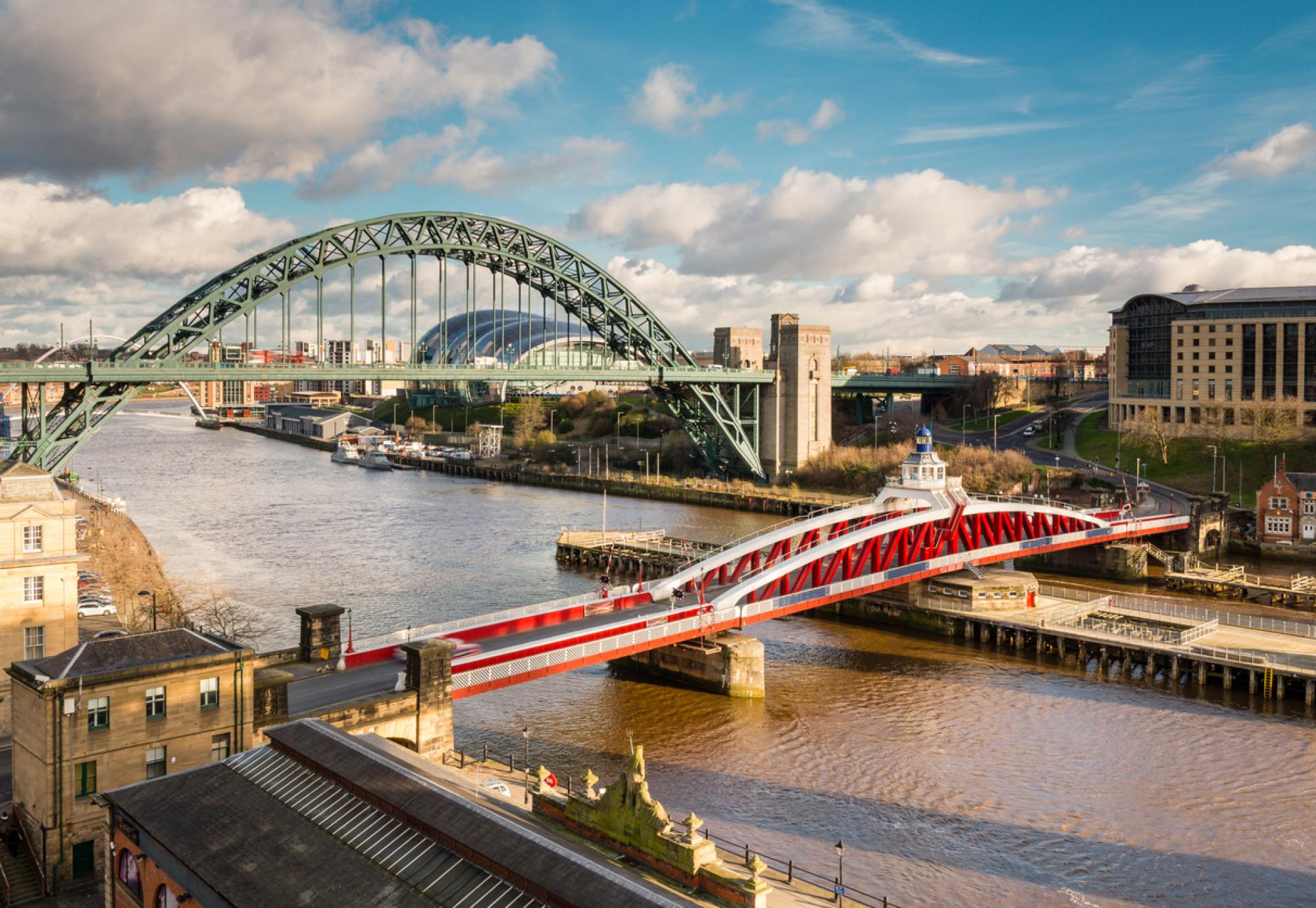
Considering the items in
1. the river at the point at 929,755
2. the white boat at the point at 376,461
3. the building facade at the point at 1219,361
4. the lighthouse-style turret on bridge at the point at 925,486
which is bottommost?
the river at the point at 929,755

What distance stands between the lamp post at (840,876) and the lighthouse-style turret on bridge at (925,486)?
22134mm

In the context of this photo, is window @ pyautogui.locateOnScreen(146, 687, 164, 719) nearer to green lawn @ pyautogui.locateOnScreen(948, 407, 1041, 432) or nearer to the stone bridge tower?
the stone bridge tower

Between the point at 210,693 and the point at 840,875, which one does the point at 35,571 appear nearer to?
the point at 210,693

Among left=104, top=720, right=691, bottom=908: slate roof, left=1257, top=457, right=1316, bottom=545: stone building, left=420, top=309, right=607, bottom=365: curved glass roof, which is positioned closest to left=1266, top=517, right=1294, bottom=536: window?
left=1257, top=457, right=1316, bottom=545: stone building

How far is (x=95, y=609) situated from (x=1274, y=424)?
220 ft

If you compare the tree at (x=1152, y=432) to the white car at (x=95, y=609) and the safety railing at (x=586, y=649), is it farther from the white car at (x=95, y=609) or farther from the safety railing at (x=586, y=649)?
the white car at (x=95, y=609)

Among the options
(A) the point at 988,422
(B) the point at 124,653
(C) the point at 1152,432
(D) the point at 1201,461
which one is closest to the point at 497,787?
(B) the point at 124,653

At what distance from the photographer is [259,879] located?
13.3m

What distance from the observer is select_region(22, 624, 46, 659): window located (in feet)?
82.0

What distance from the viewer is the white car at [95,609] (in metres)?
31.5

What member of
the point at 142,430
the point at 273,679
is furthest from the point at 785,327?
the point at 142,430

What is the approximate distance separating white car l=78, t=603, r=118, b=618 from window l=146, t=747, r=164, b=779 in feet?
49.8

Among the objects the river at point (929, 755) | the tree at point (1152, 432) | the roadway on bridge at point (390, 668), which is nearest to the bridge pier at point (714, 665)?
the river at point (929, 755)

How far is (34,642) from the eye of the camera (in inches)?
989
